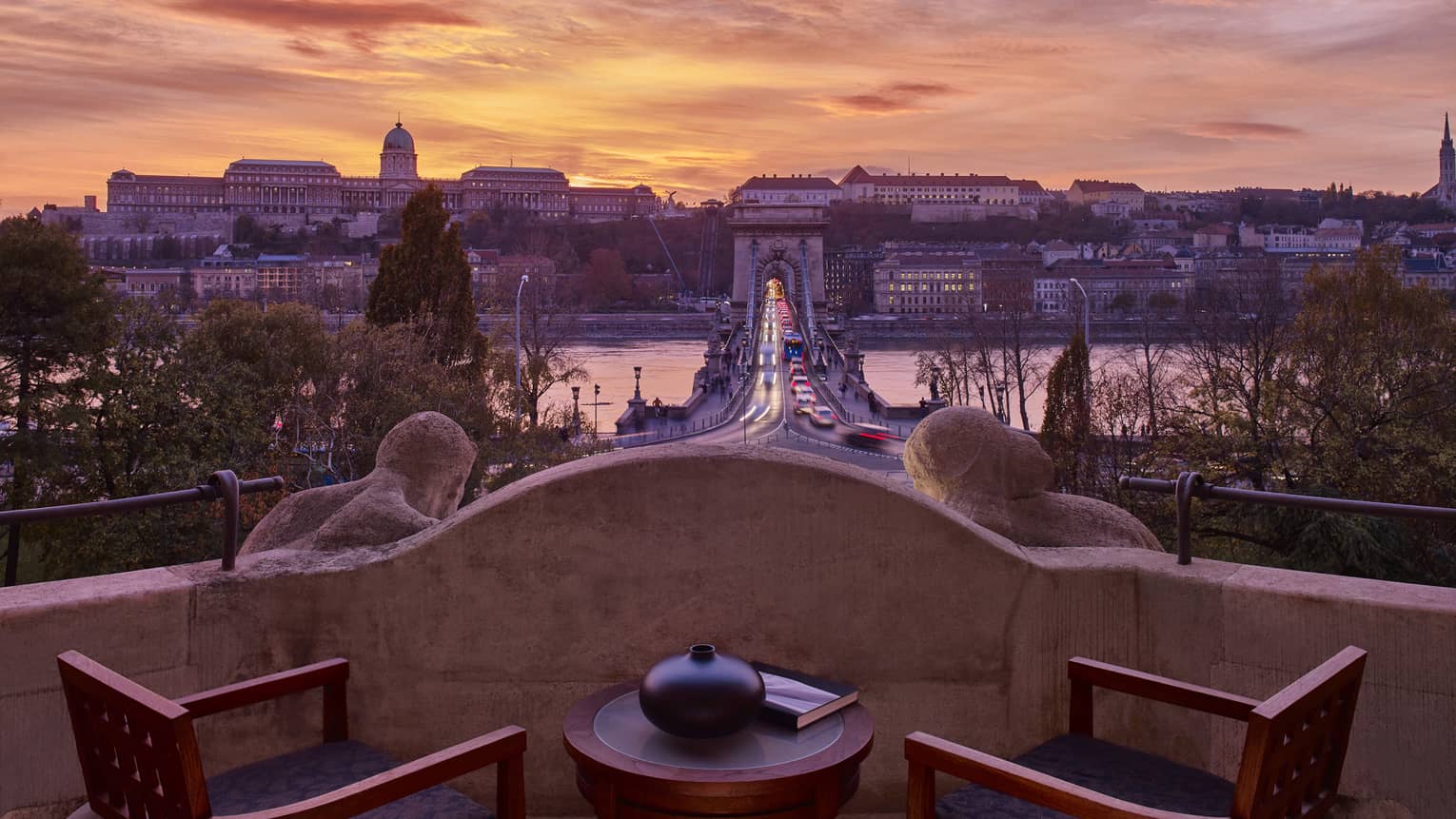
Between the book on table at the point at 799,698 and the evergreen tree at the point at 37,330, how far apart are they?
15831 millimetres

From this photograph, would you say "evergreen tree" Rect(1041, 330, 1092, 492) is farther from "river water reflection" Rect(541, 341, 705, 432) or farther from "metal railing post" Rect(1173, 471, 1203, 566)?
"metal railing post" Rect(1173, 471, 1203, 566)

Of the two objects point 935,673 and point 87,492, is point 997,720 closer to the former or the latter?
point 935,673

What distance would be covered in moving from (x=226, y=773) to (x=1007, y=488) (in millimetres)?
2120

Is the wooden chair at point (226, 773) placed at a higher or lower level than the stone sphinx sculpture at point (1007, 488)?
lower

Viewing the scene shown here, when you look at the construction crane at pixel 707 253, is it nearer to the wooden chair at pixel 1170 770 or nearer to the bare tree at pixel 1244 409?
the bare tree at pixel 1244 409

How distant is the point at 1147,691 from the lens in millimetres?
2436

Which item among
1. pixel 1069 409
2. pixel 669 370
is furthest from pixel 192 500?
pixel 669 370

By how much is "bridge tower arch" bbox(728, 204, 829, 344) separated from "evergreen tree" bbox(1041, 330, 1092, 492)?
5595 cm

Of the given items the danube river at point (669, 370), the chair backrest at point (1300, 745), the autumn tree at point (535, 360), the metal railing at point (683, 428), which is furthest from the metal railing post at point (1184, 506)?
the danube river at point (669, 370)

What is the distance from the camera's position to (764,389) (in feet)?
156

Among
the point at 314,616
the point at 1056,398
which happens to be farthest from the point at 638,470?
the point at 1056,398

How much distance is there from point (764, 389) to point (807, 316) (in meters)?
24.4

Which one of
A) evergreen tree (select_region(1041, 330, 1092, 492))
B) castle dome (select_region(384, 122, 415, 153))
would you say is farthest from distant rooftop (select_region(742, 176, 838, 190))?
evergreen tree (select_region(1041, 330, 1092, 492))

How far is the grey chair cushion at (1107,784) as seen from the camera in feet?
7.23
